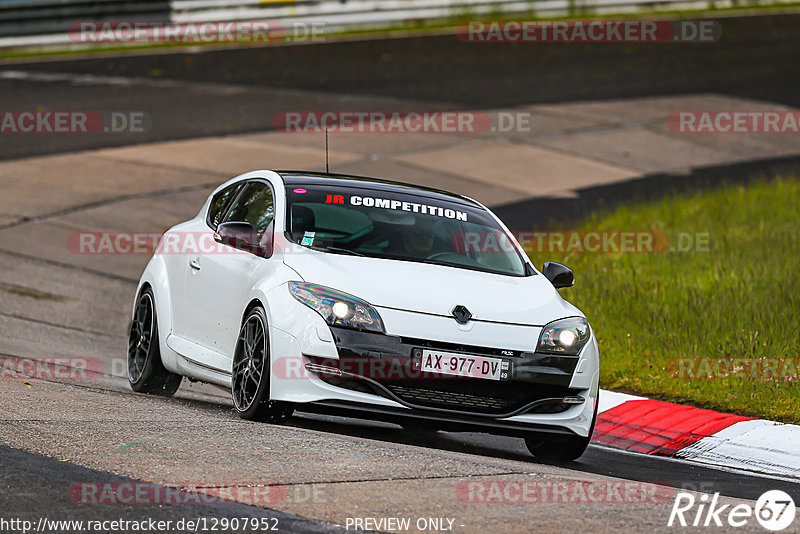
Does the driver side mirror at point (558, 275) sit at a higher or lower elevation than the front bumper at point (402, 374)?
higher

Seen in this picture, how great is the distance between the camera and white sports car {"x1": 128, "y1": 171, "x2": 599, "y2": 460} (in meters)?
7.43

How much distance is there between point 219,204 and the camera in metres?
9.68

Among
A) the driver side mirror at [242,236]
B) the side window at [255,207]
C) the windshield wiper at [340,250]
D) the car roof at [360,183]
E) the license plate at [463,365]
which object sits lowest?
the license plate at [463,365]

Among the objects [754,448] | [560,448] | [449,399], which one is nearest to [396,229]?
[449,399]

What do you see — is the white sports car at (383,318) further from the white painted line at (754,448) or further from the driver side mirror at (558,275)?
the white painted line at (754,448)

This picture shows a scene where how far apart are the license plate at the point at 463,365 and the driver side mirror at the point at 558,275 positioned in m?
1.37

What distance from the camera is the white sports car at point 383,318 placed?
24.4ft

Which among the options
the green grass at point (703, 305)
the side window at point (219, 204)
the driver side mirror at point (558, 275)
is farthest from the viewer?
the green grass at point (703, 305)

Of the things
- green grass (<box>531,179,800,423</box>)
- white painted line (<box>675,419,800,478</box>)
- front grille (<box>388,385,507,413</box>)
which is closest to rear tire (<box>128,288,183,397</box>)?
front grille (<box>388,385,507,413</box>)

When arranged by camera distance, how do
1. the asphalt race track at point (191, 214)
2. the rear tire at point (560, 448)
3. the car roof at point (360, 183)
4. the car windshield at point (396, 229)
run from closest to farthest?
the asphalt race track at point (191, 214) → the rear tire at point (560, 448) → the car windshield at point (396, 229) → the car roof at point (360, 183)

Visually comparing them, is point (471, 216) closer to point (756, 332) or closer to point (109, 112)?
point (756, 332)

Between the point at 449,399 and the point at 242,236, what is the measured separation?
1.71m

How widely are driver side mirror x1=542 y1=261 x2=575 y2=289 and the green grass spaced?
4.81 ft

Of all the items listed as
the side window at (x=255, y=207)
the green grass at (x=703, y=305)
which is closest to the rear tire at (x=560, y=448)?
the green grass at (x=703, y=305)
